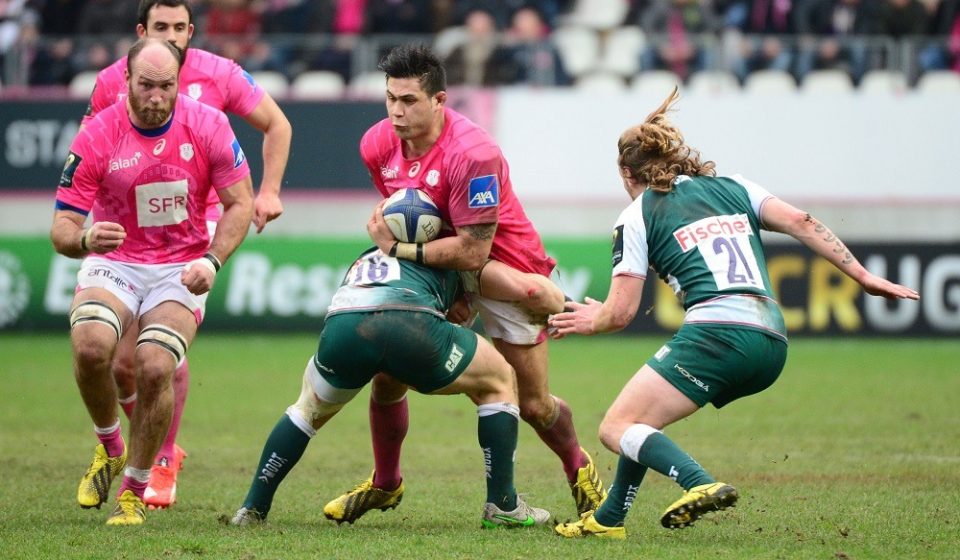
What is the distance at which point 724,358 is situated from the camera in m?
6.54

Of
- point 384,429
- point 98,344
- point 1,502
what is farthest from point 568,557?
point 1,502

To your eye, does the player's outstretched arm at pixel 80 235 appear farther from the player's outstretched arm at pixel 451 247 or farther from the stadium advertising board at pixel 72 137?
the stadium advertising board at pixel 72 137

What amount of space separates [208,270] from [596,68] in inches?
554

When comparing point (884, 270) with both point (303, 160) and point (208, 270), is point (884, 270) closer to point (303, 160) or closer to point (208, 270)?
point (303, 160)

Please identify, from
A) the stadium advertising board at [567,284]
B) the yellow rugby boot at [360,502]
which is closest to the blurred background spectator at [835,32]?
the stadium advertising board at [567,284]

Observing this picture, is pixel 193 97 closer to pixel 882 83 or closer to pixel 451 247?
pixel 451 247

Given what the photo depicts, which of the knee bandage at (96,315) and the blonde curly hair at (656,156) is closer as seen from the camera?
the blonde curly hair at (656,156)

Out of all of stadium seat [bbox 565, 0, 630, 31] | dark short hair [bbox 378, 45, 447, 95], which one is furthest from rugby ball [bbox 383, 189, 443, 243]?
stadium seat [bbox 565, 0, 630, 31]

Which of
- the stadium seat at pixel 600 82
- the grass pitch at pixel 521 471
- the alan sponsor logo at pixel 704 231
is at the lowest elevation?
the grass pitch at pixel 521 471

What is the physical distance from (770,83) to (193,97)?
13005 mm

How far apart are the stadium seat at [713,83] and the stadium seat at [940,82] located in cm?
267

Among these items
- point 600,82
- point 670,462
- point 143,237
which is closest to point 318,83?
point 600,82

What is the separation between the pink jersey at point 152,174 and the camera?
750 cm

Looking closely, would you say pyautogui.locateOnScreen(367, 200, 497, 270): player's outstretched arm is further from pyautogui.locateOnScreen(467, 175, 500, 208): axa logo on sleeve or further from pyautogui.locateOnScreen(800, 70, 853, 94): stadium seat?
pyautogui.locateOnScreen(800, 70, 853, 94): stadium seat
